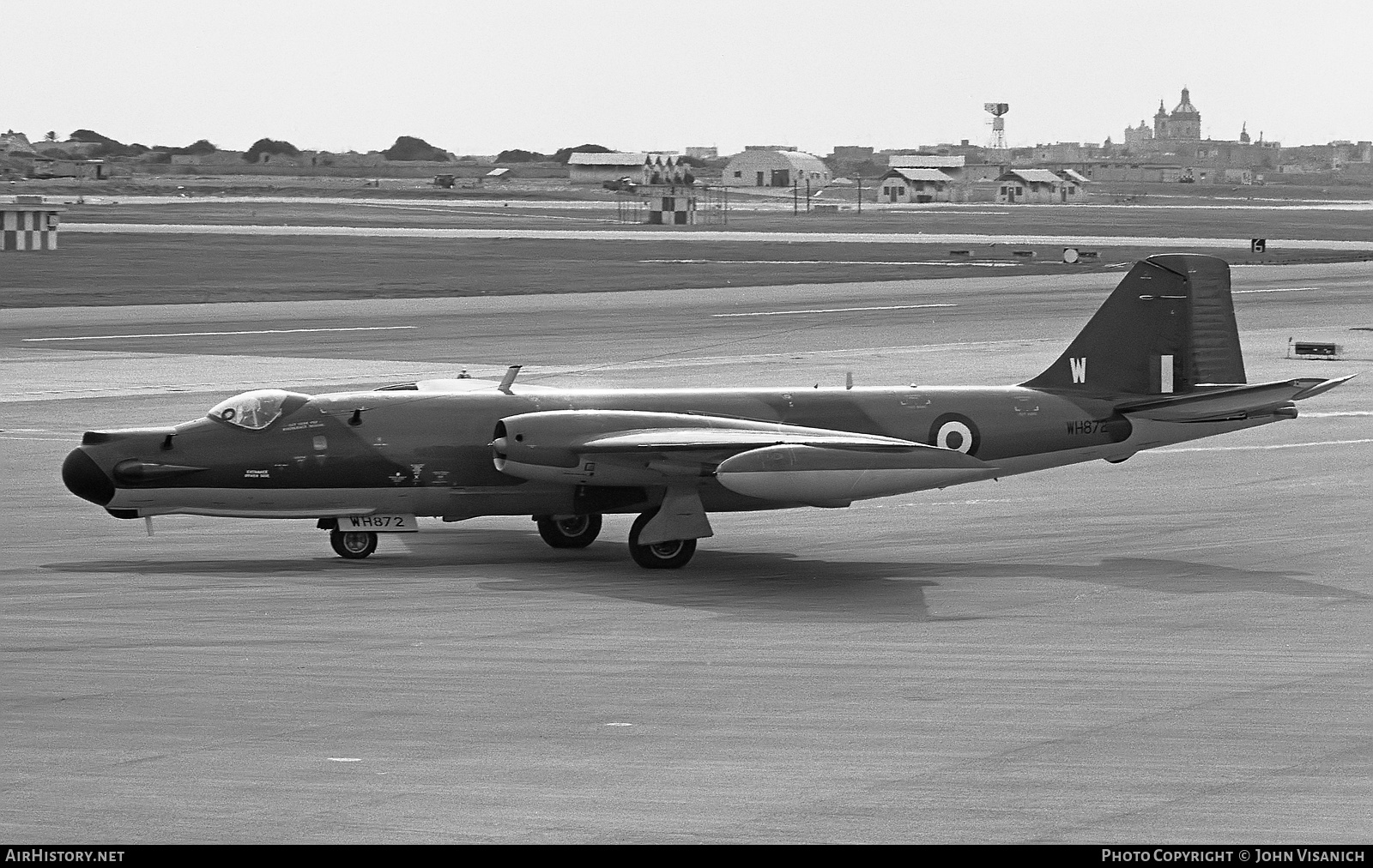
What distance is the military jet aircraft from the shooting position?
77.0ft

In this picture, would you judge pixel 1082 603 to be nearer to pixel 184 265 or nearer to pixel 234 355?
pixel 234 355

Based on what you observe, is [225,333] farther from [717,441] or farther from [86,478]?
[717,441]

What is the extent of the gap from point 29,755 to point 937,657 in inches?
368

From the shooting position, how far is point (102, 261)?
91.7 m

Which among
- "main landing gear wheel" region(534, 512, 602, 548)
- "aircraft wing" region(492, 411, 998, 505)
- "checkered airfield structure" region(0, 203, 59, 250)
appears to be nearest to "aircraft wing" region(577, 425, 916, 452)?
"aircraft wing" region(492, 411, 998, 505)

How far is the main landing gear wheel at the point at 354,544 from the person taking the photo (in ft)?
82.0

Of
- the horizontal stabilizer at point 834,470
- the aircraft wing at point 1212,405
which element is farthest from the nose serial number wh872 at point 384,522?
the aircraft wing at point 1212,405

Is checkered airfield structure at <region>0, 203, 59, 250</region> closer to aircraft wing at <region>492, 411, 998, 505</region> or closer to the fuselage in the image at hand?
the fuselage

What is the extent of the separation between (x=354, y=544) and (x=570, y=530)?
10.6ft

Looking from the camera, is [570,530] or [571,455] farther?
[570,530]

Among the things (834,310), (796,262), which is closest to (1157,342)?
(834,310)

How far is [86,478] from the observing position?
77.4ft

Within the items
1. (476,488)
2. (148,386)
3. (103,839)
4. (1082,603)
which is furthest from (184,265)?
(103,839)

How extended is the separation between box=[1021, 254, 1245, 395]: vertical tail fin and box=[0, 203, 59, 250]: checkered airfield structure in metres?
79.8
